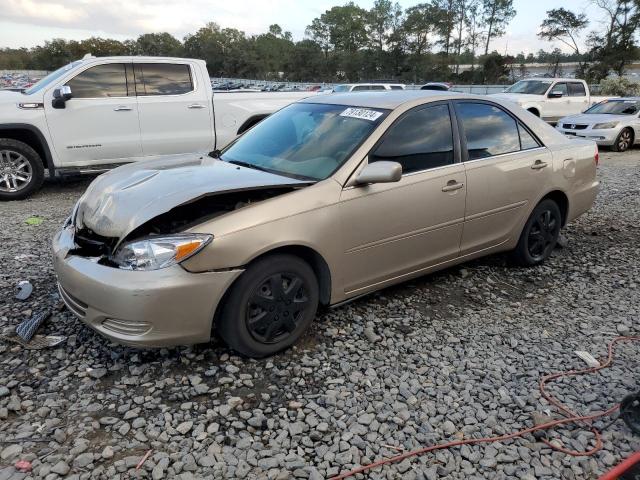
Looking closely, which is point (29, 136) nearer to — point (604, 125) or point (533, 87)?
point (604, 125)

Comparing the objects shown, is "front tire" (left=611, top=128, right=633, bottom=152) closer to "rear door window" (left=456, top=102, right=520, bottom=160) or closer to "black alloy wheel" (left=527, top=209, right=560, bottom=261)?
"black alloy wheel" (left=527, top=209, right=560, bottom=261)

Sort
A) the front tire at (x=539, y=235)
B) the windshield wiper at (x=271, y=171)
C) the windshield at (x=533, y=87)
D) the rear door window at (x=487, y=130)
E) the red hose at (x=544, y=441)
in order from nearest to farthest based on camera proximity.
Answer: the red hose at (x=544, y=441) < the windshield wiper at (x=271, y=171) < the rear door window at (x=487, y=130) < the front tire at (x=539, y=235) < the windshield at (x=533, y=87)

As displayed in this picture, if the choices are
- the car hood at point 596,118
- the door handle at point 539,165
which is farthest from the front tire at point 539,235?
the car hood at point 596,118

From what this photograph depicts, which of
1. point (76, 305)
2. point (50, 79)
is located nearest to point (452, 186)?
point (76, 305)

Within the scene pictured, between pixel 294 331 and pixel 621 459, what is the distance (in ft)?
6.14

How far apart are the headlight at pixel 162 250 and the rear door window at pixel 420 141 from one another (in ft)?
4.49

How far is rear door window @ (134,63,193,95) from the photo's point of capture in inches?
306

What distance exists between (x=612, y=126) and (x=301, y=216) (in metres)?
13.6

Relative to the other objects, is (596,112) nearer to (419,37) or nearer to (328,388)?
(328,388)

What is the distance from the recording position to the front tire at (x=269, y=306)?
2990 mm

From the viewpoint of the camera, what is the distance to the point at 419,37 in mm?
70438

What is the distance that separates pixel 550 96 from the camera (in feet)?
54.3

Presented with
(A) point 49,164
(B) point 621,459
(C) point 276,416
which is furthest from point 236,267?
(A) point 49,164

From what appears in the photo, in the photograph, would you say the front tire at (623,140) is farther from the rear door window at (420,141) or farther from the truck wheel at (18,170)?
the truck wheel at (18,170)
